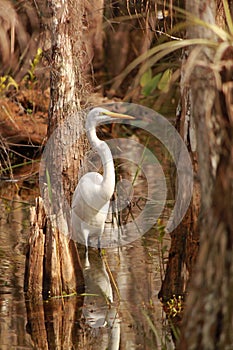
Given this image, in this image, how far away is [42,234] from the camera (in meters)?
5.48

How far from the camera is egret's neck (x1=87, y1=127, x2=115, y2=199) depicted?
250 inches

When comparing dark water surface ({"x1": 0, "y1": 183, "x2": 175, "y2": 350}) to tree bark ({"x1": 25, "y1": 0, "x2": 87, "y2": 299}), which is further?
tree bark ({"x1": 25, "y1": 0, "x2": 87, "y2": 299})

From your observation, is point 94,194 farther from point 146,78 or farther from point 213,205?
point 213,205

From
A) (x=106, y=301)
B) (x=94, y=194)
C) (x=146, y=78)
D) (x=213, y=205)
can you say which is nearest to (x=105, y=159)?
(x=94, y=194)

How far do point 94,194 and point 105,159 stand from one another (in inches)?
13.7

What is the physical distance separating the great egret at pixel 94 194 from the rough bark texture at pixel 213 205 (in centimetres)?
352

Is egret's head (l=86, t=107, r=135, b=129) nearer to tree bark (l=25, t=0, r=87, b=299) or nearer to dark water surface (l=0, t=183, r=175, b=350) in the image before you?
tree bark (l=25, t=0, r=87, b=299)

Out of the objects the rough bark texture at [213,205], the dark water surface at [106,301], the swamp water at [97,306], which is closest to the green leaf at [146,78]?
the swamp water at [97,306]

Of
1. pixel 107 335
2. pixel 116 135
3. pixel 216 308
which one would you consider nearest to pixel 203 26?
pixel 216 308

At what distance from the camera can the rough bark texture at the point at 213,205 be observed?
106 inches

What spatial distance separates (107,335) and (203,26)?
2724mm

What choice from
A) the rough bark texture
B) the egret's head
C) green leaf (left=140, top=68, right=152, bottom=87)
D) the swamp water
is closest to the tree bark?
the swamp water

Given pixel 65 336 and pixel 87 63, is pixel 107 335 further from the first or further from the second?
pixel 87 63

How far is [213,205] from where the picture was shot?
2.73 meters
